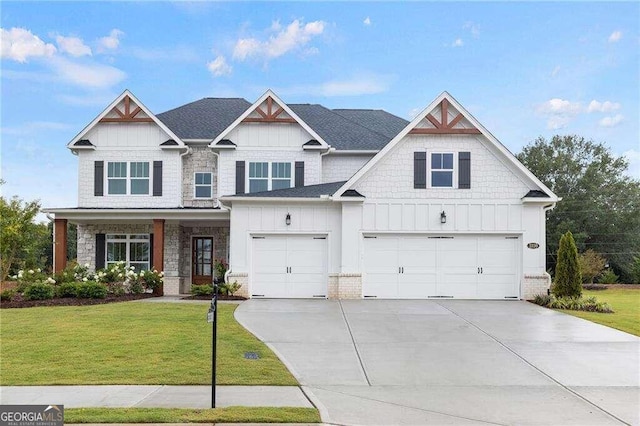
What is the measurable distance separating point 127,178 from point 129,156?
924mm

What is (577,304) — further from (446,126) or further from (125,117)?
(125,117)

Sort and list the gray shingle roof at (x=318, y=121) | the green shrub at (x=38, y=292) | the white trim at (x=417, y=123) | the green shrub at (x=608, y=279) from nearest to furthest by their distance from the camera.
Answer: the green shrub at (x=38, y=292), the white trim at (x=417, y=123), the gray shingle roof at (x=318, y=121), the green shrub at (x=608, y=279)

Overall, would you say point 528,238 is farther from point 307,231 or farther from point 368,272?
point 307,231

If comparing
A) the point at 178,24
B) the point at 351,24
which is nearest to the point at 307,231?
the point at 351,24

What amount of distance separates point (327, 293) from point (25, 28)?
1375cm

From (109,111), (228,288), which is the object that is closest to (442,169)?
(228,288)

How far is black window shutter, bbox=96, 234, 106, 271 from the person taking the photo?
2239 centimetres

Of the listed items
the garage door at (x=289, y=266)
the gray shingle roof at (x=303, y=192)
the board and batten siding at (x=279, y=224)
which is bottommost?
the garage door at (x=289, y=266)

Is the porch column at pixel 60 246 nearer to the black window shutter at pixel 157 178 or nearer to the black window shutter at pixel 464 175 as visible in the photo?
the black window shutter at pixel 157 178

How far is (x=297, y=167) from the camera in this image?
Result: 2216 centimetres

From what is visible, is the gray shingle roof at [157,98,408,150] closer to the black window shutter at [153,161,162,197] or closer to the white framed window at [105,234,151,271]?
the black window shutter at [153,161,162,197]

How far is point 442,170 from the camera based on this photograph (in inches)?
730

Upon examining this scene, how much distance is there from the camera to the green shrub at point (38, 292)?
1762cm

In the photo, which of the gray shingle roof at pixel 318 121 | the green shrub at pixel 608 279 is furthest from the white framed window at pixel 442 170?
the green shrub at pixel 608 279
